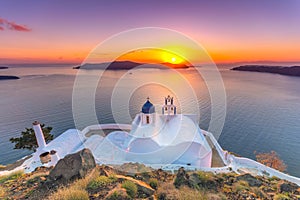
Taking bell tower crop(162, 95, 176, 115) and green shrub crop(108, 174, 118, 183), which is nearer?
green shrub crop(108, 174, 118, 183)

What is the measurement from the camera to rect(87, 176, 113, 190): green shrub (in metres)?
5.40

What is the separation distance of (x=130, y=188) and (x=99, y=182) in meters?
1.04

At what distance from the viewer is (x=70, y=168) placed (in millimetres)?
5926

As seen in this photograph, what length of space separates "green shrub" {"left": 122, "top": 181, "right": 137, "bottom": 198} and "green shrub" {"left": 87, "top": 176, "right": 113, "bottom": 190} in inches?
23.7

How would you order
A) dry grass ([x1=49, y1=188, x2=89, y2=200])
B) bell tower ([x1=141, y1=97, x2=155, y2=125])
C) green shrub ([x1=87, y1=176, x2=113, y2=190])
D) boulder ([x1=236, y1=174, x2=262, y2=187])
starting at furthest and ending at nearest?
bell tower ([x1=141, y1=97, x2=155, y2=125]), boulder ([x1=236, y1=174, x2=262, y2=187]), green shrub ([x1=87, y1=176, x2=113, y2=190]), dry grass ([x1=49, y1=188, x2=89, y2=200])

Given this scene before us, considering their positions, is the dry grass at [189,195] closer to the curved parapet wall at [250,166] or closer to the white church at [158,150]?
the white church at [158,150]

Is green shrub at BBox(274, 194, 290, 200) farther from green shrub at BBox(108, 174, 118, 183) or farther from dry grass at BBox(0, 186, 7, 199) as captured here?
dry grass at BBox(0, 186, 7, 199)

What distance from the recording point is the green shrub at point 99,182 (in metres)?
5.40

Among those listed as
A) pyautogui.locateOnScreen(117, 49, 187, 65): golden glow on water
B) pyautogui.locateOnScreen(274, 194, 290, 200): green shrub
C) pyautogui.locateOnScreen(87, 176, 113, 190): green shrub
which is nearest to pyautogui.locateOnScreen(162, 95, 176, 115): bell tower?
pyautogui.locateOnScreen(117, 49, 187, 65): golden glow on water

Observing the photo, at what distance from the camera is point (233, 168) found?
10.4 metres

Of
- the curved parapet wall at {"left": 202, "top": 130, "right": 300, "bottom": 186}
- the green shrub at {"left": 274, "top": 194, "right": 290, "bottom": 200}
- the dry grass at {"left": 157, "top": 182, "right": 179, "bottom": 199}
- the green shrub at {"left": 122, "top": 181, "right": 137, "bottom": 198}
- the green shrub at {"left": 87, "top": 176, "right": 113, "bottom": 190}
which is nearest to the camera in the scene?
the green shrub at {"left": 122, "top": 181, "right": 137, "bottom": 198}

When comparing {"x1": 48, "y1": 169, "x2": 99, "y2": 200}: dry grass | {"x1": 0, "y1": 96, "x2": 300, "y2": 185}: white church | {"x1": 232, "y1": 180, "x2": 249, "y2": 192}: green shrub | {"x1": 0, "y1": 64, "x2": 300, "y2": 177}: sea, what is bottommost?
{"x1": 0, "y1": 64, "x2": 300, "y2": 177}: sea

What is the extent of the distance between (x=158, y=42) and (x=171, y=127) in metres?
6.63

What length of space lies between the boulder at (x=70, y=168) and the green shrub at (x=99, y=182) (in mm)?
565
